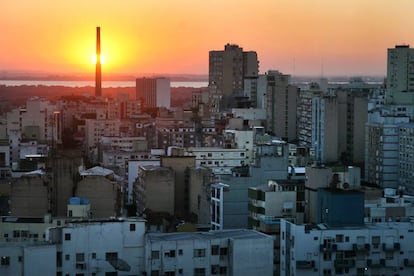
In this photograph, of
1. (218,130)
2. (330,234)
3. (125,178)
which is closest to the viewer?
(330,234)

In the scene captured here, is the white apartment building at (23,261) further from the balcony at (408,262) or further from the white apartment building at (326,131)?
the white apartment building at (326,131)

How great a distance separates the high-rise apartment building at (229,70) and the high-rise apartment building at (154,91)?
2066 cm

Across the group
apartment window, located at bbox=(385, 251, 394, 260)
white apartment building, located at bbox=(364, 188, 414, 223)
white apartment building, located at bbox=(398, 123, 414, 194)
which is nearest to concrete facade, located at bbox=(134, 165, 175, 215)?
white apartment building, located at bbox=(364, 188, 414, 223)

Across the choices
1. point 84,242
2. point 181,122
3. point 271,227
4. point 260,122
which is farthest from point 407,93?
point 84,242

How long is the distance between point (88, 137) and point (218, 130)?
7.64 meters

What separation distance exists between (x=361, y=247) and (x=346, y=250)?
178 mm

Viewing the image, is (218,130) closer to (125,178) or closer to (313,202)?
(125,178)

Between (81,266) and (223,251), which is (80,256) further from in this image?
(223,251)

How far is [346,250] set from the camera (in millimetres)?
12234

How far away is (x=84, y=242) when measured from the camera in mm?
11406

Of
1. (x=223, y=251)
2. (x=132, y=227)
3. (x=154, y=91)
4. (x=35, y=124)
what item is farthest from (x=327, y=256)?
(x=154, y=91)

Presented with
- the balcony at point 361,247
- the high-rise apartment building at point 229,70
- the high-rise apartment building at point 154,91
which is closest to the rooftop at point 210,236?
the balcony at point 361,247

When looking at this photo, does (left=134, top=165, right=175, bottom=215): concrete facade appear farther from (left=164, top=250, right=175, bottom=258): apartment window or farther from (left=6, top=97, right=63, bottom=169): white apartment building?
(left=6, top=97, right=63, bottom=169): white apartment building

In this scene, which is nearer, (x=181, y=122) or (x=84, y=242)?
(x=84, y=242)
